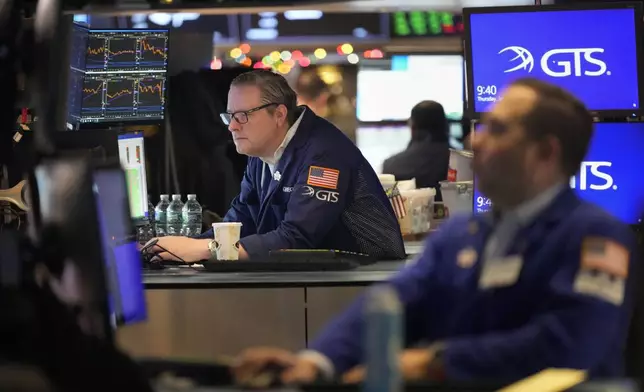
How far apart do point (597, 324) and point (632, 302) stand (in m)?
0.19

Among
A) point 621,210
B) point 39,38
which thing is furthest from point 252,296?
point 39,38

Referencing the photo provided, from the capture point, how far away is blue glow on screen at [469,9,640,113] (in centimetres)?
372

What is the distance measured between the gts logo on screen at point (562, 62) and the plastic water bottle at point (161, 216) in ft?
4.92

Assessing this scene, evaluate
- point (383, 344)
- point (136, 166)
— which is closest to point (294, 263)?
point (136, 166)

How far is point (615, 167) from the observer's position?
3.77 metres

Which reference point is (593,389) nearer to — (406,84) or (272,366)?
(272,366)

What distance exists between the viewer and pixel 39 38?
5.18 ft

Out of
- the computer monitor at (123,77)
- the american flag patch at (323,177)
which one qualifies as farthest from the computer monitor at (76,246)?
the computer monitor at (123,77)

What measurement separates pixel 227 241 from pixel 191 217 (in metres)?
0.96

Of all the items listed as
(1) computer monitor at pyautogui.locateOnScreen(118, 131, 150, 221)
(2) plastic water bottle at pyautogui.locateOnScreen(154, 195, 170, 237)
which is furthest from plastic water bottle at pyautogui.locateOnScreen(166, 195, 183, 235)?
(1) computer monitor at pyautogui.locateOnScreen(118, 131, 150, 221)

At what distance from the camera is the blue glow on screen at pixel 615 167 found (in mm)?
3762

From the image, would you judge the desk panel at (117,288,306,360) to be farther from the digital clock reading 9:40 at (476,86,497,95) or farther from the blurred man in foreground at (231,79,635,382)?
the blurred man in foreground at (231,79,635,382)

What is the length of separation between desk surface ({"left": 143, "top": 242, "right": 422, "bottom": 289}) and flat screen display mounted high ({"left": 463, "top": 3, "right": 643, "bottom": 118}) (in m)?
0.77

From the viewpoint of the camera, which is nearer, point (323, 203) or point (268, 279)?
point (268, 279)
